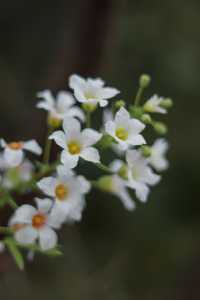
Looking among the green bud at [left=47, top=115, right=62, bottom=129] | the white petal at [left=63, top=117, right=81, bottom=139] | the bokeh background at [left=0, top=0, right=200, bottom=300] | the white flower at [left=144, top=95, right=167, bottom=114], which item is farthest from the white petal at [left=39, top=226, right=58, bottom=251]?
the bokeh background at [left=0, top=0, right=200, bottom=300]

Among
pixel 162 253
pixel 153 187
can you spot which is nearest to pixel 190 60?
pixel 153 187

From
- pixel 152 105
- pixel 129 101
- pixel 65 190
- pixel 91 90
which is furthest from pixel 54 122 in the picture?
pixel 129 101

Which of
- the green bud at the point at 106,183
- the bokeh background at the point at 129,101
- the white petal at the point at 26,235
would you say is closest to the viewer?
the white petal at the point at 26,235

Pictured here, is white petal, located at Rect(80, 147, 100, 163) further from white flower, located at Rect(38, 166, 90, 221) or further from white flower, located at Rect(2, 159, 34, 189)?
white flower, located at Rect(2, 159, 34, 189)

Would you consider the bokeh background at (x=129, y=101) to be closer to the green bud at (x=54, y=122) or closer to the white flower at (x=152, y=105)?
the green bud at (x=54, y=122)

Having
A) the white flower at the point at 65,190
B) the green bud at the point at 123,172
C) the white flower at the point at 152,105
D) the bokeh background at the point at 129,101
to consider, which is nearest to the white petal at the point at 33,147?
the white flower at the point at 65,190
